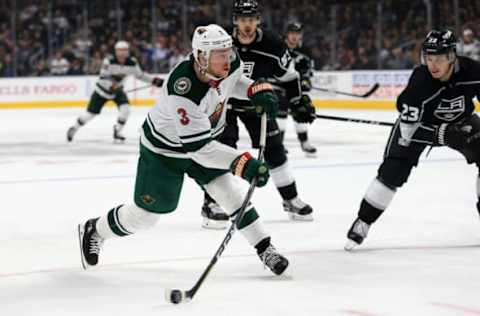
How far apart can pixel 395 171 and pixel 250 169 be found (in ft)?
3.50

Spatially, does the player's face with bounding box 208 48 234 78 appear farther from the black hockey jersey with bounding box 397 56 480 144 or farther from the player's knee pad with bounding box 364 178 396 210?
the player's knee pad with bounding box 364 178 396 210

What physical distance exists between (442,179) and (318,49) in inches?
366

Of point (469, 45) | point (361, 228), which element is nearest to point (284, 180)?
point (361, 228)

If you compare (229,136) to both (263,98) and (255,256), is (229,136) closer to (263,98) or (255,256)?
(255,256)

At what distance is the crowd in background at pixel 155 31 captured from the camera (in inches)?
590

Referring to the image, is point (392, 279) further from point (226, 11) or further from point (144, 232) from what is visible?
point (226, 11)

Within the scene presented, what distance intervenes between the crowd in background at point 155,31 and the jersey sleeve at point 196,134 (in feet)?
37.6

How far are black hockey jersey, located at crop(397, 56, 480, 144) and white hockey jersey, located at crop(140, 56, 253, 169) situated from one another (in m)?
0.87

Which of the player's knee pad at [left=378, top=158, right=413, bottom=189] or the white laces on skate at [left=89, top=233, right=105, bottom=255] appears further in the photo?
the player's knee pad at [left=378, top=158, right=413, bottom=189]

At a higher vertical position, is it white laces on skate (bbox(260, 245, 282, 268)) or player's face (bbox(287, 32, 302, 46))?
white laces on skate (bbox(260, 245, 282, 268))

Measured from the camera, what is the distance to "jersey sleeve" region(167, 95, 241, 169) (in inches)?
131

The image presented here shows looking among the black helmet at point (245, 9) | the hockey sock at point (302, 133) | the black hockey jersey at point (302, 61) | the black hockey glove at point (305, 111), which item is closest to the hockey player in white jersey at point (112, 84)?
the black hockey jersey at point (302, 61)

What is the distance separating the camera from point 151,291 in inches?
138

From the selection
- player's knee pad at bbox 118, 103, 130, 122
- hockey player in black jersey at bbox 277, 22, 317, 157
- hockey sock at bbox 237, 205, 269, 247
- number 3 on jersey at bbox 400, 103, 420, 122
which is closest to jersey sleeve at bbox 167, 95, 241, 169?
hockey sock at bbox 237, 205, 269, 247
